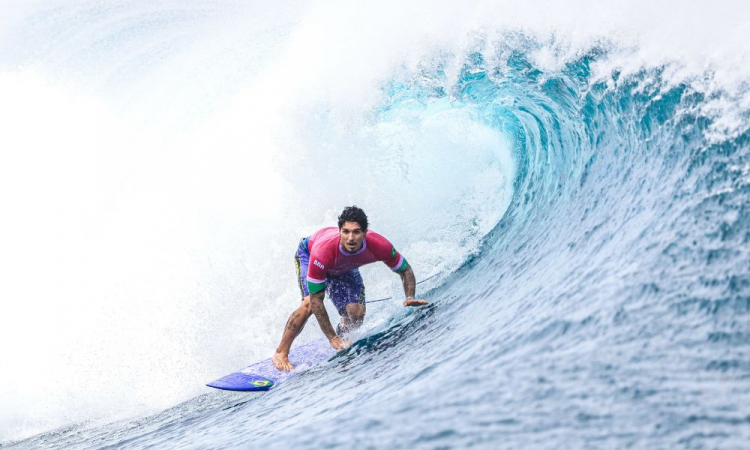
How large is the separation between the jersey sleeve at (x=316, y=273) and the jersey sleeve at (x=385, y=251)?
15.4 inches

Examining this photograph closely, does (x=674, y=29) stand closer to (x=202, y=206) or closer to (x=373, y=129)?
(x=373, y=129)

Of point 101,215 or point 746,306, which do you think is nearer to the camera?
point 746,306

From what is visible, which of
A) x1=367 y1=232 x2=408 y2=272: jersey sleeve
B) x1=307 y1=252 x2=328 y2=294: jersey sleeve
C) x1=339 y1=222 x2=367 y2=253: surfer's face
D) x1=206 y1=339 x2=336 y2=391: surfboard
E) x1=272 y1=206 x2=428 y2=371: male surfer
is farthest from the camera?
x1=206 y1=339 x2=336 y2=391: surfboard

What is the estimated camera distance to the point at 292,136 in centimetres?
802

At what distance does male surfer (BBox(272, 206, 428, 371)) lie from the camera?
15.7 ft

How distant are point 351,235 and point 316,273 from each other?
49 cm

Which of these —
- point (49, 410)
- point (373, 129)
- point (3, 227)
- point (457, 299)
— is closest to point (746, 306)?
point (457, 299)

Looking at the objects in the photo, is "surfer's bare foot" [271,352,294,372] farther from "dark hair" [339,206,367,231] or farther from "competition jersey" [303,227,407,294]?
"dark hair" [339,206,367,231]

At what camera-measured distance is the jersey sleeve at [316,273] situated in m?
4.96

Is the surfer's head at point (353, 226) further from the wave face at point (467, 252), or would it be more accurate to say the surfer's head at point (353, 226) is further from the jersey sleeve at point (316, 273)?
the wave face at point (467, 252)

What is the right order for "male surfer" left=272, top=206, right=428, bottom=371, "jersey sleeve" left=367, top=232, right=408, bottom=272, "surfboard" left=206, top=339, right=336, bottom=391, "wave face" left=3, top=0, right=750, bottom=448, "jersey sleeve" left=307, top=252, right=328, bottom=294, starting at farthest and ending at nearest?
A: "surfboard" left=206, top=339, right=336, bottom=391
"jersey sleeve" left=367, top=232, right=408, bottom=272
"jersey sleeve" left=307, top=252, right=328, bottom=294
"male surfer" left=272, top=206, right=428, bottom=371
"wave face" left=3, top=0, right=750, bottom=448

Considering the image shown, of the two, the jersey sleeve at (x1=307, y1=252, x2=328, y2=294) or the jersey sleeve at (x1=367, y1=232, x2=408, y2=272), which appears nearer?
the jersey sleeve at (x1=307, y1=252, x2=328, y2=294)

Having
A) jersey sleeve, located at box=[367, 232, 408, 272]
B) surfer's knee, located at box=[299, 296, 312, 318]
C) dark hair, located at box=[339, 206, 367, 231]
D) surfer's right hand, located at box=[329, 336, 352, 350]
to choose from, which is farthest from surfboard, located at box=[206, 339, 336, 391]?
dark hair, located at box=[339, 206, 367, 231]

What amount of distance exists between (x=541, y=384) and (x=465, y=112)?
221 inches
